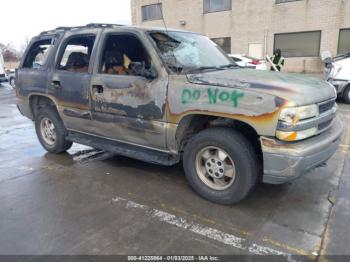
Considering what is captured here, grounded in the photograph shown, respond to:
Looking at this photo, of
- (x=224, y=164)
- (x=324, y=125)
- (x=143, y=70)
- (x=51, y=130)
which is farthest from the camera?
(x=51, y=130)

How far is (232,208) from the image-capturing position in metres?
3.53

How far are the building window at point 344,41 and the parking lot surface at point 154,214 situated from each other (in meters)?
16.4

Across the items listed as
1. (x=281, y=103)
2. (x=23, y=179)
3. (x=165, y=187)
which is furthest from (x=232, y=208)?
(x=23, y=179)

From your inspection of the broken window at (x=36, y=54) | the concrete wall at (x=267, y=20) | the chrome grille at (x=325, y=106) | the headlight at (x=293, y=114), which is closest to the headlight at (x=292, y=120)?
the headlight at (x=293, y=114)

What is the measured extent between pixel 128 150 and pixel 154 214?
1.16 meters

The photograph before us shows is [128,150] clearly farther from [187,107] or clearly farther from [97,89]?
[187,107]

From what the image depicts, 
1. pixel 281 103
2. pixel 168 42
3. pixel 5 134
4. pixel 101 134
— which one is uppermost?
pixel 168 42

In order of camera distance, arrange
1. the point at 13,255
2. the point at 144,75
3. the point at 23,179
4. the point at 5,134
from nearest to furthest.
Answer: the point at 13,255
the point at 144,75
the point at 23,179
the point at 5,134

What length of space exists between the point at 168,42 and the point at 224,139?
1533mm

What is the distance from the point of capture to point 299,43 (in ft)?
66.0

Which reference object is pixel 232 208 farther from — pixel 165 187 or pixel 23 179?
pixel 23 179

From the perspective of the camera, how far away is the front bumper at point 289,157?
302cm

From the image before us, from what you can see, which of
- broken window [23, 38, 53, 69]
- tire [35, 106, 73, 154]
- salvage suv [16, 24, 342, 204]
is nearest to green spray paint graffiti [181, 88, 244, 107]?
salvage suv [16, 24, 342, 204]

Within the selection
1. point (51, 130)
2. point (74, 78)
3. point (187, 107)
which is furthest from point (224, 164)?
point (51, 130)
